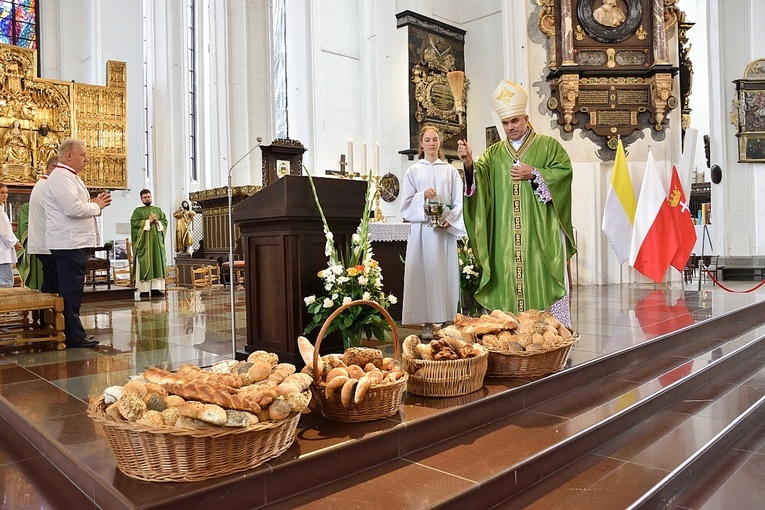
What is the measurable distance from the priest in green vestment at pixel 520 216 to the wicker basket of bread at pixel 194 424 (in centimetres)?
262

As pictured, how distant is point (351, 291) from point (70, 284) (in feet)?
9.01

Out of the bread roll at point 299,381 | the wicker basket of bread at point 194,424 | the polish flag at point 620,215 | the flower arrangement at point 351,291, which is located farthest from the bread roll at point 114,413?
the polish flag at point 620,215

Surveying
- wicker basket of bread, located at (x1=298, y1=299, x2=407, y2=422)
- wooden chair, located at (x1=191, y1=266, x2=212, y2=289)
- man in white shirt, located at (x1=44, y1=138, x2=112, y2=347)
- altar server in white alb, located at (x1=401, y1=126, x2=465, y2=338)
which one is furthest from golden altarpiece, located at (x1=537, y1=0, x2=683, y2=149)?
wicker basket of bread, located at (x1=298, y1=299, x2=407, y2=422)

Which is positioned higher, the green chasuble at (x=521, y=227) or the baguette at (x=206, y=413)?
the green chasuble at (x=521, y=227)

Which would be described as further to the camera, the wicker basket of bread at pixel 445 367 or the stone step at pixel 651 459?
the wicker basket of bread at pixel 445 367

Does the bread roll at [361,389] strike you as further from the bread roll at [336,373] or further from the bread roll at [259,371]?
the bread roll at [259,371]

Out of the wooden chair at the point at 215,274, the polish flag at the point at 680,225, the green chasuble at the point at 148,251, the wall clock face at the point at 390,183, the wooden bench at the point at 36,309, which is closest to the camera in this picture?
the wooden bench at the point at 36,309

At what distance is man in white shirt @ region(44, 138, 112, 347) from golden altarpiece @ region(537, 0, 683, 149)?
772 centimetres

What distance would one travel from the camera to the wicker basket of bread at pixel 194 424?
6.44ft

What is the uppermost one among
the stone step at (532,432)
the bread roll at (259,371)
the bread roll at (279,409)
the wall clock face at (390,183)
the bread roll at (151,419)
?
the wall clock face at (390,183)

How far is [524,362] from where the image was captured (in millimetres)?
3346

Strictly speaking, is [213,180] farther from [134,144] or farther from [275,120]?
[134,144]

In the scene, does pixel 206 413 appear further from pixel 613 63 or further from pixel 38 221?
pixel 613 63

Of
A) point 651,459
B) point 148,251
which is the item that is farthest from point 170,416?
point 148,251
